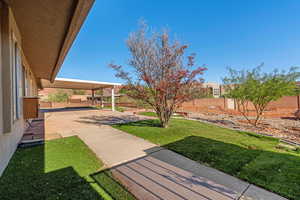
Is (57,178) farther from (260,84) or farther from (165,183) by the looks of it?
(260,84)

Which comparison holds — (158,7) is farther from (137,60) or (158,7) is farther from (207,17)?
(137,60)

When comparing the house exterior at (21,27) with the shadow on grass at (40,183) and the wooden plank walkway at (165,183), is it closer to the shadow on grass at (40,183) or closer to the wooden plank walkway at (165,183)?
the shadow on grass at (40,183)

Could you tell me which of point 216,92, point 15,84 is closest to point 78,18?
point 15,84

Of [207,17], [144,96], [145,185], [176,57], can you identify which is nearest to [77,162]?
[145,185]

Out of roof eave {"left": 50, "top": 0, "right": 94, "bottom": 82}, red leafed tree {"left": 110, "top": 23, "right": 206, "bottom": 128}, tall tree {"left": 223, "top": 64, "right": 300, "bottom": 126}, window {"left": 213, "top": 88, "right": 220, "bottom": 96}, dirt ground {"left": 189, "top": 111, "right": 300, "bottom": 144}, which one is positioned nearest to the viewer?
roof eave {"left": 50, "top": 0, "right": 94, "bottom": 82}

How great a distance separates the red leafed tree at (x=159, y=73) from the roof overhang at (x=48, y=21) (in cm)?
219

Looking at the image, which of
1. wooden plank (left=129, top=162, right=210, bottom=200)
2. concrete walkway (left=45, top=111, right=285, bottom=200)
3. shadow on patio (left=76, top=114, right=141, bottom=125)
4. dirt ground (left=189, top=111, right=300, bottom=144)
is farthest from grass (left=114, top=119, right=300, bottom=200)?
shadow on patio (left=76, top=114, right=141, bottom=125)

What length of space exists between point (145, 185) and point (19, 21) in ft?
15.2

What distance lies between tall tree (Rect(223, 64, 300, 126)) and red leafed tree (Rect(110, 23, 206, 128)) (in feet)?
10.5

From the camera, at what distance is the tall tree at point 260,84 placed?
600 centimetres

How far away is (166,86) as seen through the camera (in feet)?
16.9

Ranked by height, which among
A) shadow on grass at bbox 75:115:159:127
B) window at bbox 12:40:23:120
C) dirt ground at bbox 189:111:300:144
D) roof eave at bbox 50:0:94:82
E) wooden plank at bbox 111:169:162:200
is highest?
roof eave at bbox 50:0:94:82

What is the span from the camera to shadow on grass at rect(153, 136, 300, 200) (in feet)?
6.81

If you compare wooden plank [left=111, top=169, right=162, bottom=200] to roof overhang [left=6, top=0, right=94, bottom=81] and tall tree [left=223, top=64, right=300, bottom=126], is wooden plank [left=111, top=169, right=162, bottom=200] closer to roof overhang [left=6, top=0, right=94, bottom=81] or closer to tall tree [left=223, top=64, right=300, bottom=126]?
roof overhang [left=6, top=0, right=94, bottom=81]
